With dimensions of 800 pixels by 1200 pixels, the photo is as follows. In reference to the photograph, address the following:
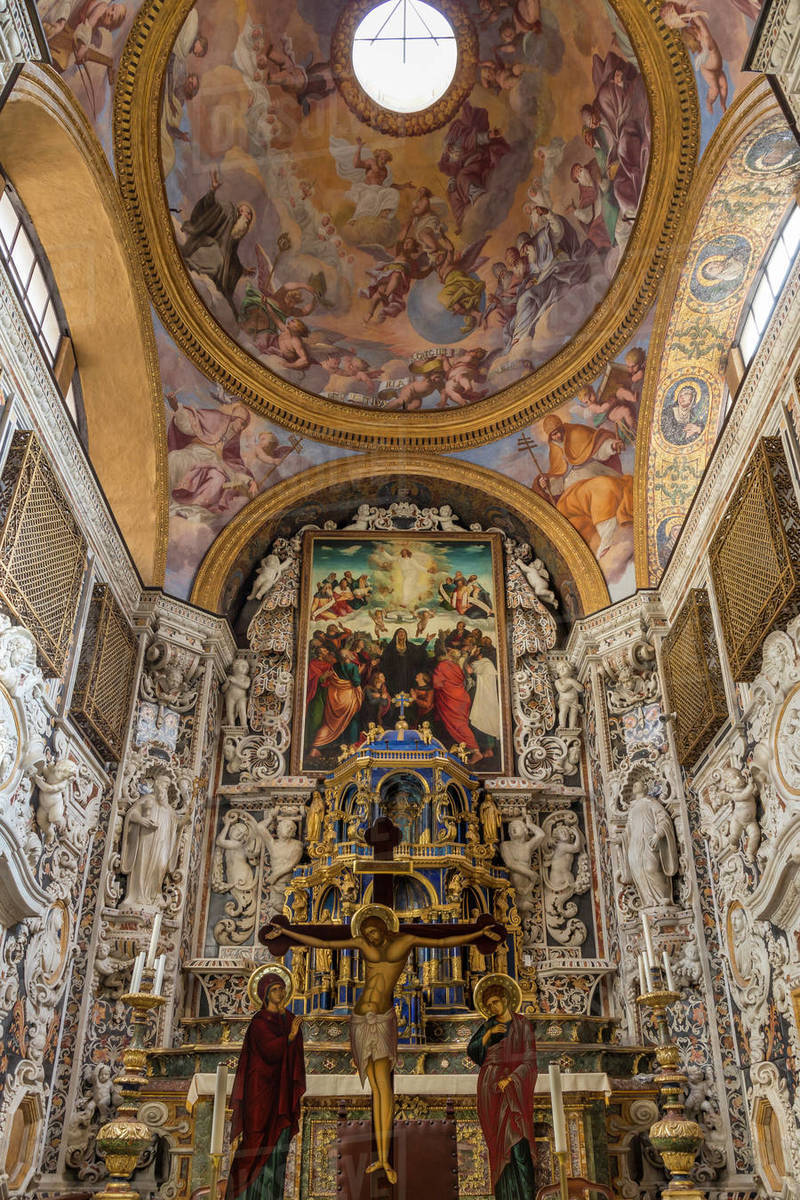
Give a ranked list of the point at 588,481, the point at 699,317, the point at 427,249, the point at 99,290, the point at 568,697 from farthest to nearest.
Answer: the point at 427,249
the point at 588,481
the point at 568,697
the point at 699,317
the point at 99,290

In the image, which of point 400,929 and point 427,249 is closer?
point 400,929

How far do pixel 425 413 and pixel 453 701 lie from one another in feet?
15.1

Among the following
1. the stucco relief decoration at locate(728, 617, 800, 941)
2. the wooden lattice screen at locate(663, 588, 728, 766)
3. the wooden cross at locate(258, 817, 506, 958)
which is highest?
the wooden lattice screen at locate(663, 588, 728, 766)

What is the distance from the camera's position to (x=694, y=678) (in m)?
11.5

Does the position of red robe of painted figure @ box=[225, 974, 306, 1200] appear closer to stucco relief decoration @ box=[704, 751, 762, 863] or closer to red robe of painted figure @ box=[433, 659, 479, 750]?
stucco relief decoration @ box=[704, 751, 762, 863]

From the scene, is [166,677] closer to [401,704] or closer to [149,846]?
[149,846]

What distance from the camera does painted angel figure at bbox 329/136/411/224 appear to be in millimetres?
14805

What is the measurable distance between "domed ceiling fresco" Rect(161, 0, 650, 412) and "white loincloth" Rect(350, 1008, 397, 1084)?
1065 cm

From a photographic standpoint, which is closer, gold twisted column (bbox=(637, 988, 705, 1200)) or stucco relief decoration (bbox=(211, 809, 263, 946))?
gold twisted column (bbox=(637, 988, 705, 1200))

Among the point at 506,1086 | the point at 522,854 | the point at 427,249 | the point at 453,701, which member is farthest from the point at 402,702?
the point at 506,1086

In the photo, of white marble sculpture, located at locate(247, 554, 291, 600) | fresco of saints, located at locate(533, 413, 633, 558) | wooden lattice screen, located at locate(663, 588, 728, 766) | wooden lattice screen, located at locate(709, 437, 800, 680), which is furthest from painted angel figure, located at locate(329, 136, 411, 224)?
wooden lattice screen, located at locate(709, 437, 800, 680)

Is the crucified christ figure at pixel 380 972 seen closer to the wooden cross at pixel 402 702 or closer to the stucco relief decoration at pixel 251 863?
the stucco relief decoration at pixel 251 863

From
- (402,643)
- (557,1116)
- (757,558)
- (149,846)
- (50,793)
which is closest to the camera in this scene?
(557,1116)

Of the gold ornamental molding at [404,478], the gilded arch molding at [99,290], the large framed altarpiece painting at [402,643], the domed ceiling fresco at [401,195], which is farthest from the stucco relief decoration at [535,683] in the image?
the gilded arch molding at [99,290]
